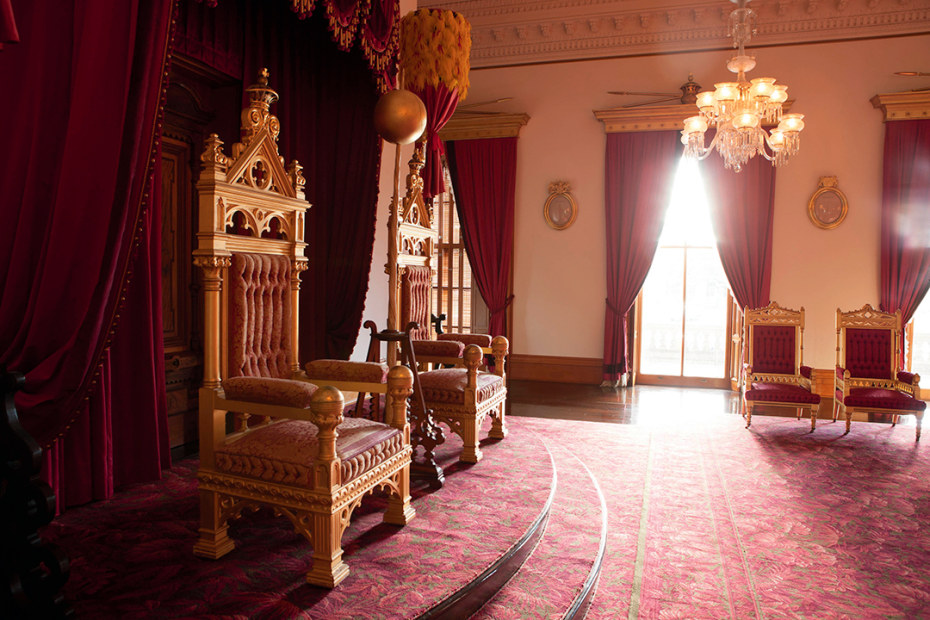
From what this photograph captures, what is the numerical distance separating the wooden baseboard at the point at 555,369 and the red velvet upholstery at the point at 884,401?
9.14 feet

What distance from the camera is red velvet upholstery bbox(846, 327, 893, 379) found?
5.02m

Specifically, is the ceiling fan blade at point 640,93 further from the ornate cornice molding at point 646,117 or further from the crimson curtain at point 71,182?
the crimson curtain at point 71,182

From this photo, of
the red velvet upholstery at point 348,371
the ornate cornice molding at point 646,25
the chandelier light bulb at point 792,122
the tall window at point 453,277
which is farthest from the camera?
the tall window at point 453,277

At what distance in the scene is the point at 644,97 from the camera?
22.1 feet

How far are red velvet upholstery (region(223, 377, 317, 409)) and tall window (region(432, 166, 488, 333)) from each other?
5426 mm

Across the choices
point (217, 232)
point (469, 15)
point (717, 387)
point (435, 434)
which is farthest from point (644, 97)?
point (217, 232)

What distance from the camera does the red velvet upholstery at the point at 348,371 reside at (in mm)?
2600

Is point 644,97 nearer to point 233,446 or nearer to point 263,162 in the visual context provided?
point 263,162

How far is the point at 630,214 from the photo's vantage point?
680cm

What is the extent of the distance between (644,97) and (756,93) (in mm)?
2519

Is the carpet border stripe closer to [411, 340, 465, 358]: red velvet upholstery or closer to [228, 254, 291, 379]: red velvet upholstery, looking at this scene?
[228, 254, 291, 379]: red velvet upholstery

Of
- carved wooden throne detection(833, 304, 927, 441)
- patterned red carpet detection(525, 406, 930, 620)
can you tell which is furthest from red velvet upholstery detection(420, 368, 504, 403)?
carved wooden throne detection(833, 304, 927, 441)

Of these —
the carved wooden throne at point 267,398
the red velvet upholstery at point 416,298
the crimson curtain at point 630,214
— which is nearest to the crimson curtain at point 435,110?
the red velvet upholstery at point 416,298

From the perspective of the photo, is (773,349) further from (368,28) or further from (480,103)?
(480,103)
